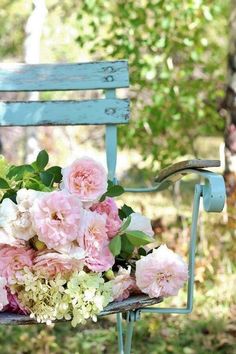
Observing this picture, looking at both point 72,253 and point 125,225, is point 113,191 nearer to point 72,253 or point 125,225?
point 125,225

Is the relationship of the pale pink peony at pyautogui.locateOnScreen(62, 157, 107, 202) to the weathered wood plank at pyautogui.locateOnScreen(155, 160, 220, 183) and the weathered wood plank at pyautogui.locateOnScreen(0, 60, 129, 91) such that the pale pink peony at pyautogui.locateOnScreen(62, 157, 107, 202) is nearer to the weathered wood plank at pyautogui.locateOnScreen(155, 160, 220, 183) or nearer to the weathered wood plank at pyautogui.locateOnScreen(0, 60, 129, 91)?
the weathered wood plank at pyautogui.locateOnScreen(155, 160, 220, 183)

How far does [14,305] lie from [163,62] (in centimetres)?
303

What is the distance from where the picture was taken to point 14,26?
8.02 meters

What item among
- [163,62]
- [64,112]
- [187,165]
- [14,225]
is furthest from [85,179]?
[163,62]

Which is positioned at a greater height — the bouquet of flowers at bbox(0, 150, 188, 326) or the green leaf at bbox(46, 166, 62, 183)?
the green leaf at bbox(46, 166, 62, 183)

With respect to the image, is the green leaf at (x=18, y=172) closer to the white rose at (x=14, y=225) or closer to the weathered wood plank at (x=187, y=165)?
the white rose at (x=14, y=225)

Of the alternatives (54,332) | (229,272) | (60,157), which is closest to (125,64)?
(54,332)

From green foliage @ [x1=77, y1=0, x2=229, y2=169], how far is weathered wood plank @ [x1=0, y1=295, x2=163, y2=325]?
106 inches

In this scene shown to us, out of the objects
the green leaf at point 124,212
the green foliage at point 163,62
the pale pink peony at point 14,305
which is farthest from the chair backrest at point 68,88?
the green foliage at point 163,62

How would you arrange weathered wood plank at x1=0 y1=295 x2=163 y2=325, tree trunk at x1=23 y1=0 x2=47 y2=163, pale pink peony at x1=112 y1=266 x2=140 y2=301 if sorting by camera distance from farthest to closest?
tree trunk at x1=23 y1=0 x2=47 y2=163, pale pink peony at x1=112 y1=266 x2=140 y2=301, weathered wood plank at x1=0 y1=295 x2=163 y2=325

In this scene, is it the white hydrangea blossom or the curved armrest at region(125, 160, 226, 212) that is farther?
the curved armrest at region(125, 160, 226, 212)

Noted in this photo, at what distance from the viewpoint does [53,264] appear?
5.94 ft

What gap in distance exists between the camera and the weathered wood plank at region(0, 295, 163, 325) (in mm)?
1756

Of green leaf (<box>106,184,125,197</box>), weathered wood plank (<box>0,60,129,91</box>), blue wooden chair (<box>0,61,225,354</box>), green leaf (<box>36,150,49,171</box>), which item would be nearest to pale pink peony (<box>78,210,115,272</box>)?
green leaf (<box>106,184,125,197</box>)
